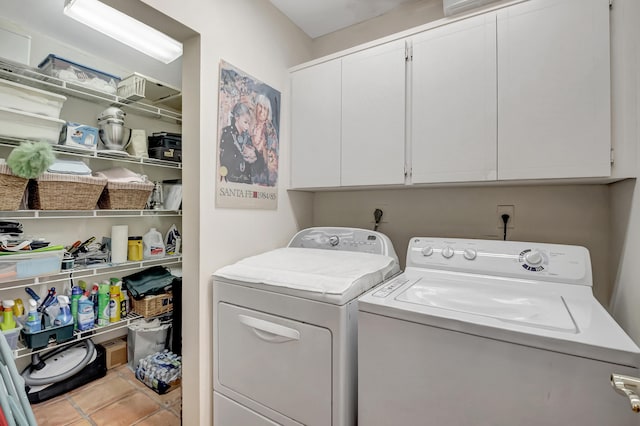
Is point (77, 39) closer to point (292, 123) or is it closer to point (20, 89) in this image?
point (20, 89)

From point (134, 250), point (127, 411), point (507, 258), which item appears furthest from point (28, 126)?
point (507, 258)

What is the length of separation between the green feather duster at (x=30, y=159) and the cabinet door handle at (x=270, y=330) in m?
1.56

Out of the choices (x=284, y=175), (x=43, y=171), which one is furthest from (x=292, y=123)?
(x=43, y=171)

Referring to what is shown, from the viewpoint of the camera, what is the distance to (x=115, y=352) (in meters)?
2.38

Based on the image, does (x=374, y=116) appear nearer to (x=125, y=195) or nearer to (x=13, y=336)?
(x=125, y=195)

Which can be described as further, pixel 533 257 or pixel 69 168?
pixel 69 168

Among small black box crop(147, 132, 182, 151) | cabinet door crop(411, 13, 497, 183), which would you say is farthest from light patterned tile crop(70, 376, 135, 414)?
cabinet door crop(411, 13, 497, 183)

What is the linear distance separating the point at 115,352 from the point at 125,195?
1.26 metres

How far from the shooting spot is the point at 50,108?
6.29 feet

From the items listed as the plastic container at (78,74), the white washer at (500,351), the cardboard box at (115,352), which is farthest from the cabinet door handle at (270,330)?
the plastic container at (78,74)

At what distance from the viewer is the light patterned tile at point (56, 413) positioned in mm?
1744

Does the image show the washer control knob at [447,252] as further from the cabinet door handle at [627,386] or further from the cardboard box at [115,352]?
the cardboard box at [115,352]

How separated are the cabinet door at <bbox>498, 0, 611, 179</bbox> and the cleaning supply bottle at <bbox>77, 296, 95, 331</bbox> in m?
2.75

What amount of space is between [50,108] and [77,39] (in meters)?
0.65
